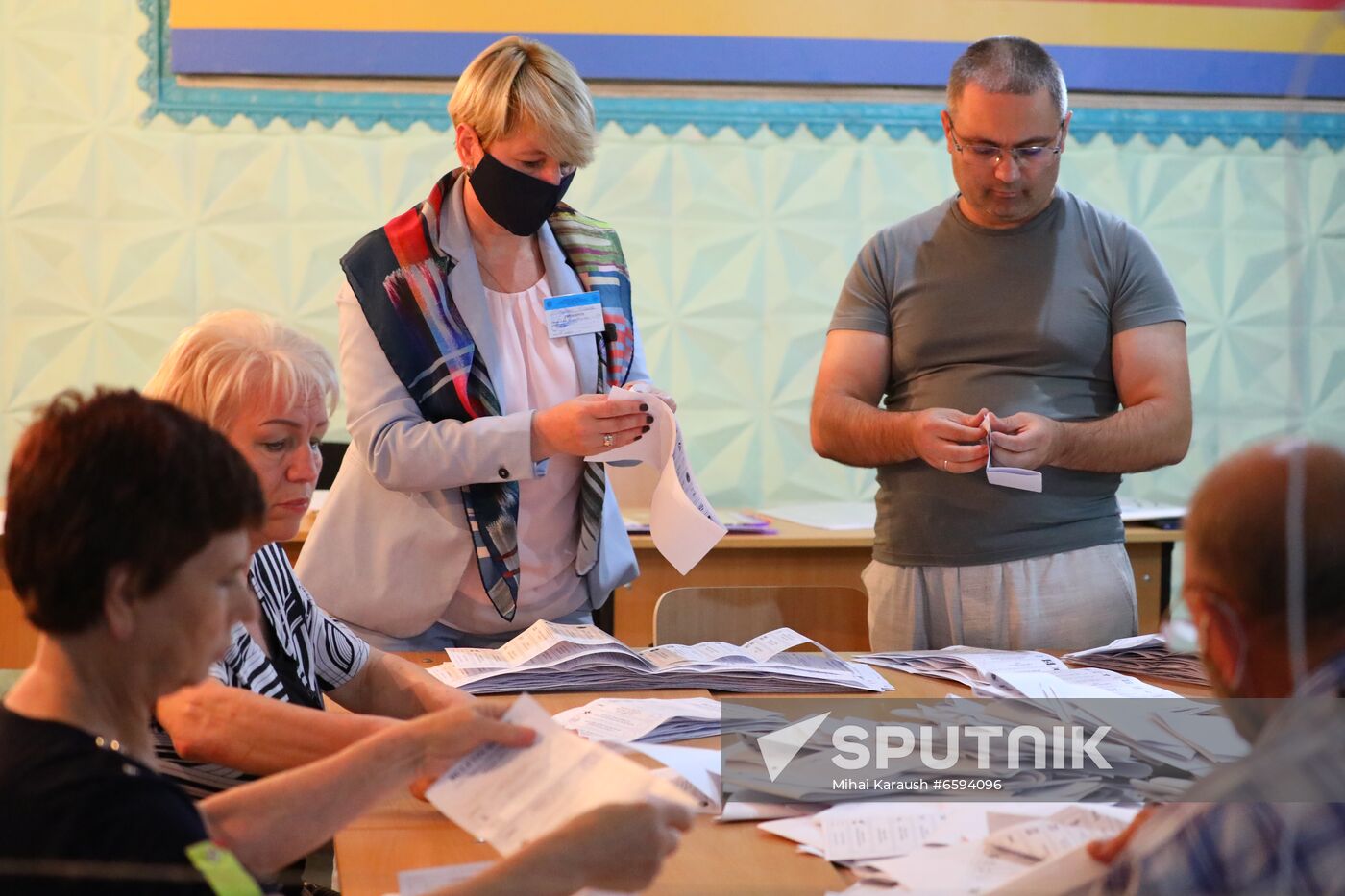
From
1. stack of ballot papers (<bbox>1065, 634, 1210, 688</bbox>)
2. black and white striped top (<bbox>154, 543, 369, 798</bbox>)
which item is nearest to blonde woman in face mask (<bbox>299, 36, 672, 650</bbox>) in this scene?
black and white striped top (<bbox>154, 543, 369, 798</bbox>)

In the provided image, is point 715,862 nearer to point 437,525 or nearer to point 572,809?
point 572,809

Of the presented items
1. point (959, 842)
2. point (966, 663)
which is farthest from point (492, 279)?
point (959, 842)

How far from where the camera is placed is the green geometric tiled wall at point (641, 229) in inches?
165

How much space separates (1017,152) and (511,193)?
0.95m

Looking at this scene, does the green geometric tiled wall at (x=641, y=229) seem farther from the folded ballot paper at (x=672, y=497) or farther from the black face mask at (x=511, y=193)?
the folded ballot paper at (x=672, y=497)

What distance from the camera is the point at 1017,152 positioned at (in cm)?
241

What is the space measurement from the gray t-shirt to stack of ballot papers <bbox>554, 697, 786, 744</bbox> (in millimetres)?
788

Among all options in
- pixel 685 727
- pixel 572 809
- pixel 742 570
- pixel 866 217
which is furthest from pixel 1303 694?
pixel 866 217

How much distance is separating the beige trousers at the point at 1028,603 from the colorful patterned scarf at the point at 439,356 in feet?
2.19

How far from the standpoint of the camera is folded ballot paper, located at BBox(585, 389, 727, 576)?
6.56ft

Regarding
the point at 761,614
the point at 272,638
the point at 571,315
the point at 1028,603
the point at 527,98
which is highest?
the point at 527,98

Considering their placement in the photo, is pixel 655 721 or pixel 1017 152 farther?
pixel 1017 152

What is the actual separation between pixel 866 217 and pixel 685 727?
9.97 feet

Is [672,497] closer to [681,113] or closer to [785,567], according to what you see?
[785,567]
